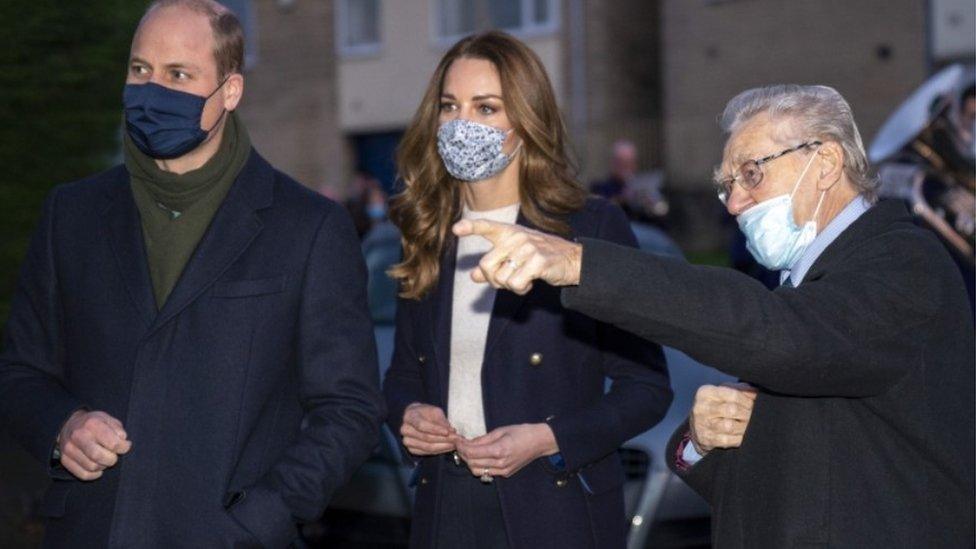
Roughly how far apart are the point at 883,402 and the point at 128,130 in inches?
72.2

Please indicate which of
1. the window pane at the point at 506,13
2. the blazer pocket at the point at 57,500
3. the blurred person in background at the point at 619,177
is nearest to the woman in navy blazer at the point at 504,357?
the blazer pocket at the point at 57,500

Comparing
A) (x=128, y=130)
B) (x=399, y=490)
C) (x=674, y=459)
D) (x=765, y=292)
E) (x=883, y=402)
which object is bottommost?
(x=399, y=490)

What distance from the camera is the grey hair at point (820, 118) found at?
2.87 meters

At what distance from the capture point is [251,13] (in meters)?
27.4

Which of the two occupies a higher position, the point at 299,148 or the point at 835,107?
the point at 835,107

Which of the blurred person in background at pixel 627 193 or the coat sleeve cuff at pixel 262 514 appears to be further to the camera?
the blurred person in background at pixel 627 193

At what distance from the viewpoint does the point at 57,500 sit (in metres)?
3.26

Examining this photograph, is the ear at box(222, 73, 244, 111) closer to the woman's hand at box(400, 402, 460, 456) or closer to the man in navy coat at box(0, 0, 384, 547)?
the man in navy coat at box(0, 0, 384, 547)

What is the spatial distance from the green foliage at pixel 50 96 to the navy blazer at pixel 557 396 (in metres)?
1.78

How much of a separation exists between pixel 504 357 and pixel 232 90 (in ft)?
3.40

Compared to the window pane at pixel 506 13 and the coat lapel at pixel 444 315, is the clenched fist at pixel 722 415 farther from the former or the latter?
the window pane at pixel 506 13

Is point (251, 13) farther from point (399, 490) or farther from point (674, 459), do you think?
point (674, 459)

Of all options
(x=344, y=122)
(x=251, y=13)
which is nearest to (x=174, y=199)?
(x=344, y=122)

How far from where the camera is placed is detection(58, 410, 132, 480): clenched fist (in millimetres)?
3104
